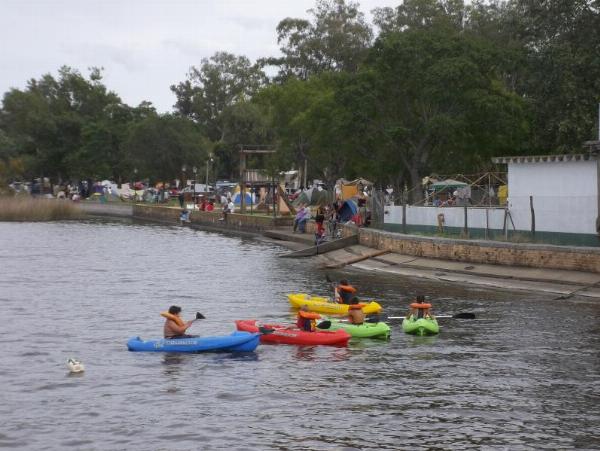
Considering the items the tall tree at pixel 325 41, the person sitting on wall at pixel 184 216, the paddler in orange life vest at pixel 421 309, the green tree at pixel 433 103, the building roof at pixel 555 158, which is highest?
the tall tree at pixel 325 41

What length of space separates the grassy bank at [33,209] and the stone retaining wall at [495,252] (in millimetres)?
51931

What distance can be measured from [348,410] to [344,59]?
3264 inches

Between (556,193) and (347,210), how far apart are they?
63.6 ft

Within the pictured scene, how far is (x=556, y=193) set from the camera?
3931 cm

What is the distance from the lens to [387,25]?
98312mm

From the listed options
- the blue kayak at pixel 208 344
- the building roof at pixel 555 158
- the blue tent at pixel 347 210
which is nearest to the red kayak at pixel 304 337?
the blue kayak at pixel 208 344

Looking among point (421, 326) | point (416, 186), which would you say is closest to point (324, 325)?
point (421, 326)

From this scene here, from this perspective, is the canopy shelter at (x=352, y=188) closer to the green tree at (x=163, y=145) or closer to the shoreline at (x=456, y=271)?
the shoreline at (x=456, y=271)

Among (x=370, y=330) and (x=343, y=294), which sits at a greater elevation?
(x=343, y=294)

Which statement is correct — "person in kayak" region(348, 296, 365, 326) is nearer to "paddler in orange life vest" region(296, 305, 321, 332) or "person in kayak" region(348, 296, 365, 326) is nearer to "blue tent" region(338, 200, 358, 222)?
"paddler in orange life vest" region(296, 305, 321, 332)

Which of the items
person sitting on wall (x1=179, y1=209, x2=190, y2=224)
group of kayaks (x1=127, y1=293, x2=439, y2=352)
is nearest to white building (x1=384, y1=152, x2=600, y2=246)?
group of kayaks (x1=127, y1=293, x2=439, y2=352)

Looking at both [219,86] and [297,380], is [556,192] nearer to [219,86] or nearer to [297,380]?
[297,380]

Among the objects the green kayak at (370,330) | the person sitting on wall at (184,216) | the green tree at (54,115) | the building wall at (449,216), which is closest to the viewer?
the green kayak at (370,330)

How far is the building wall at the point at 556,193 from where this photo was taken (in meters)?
34.8
